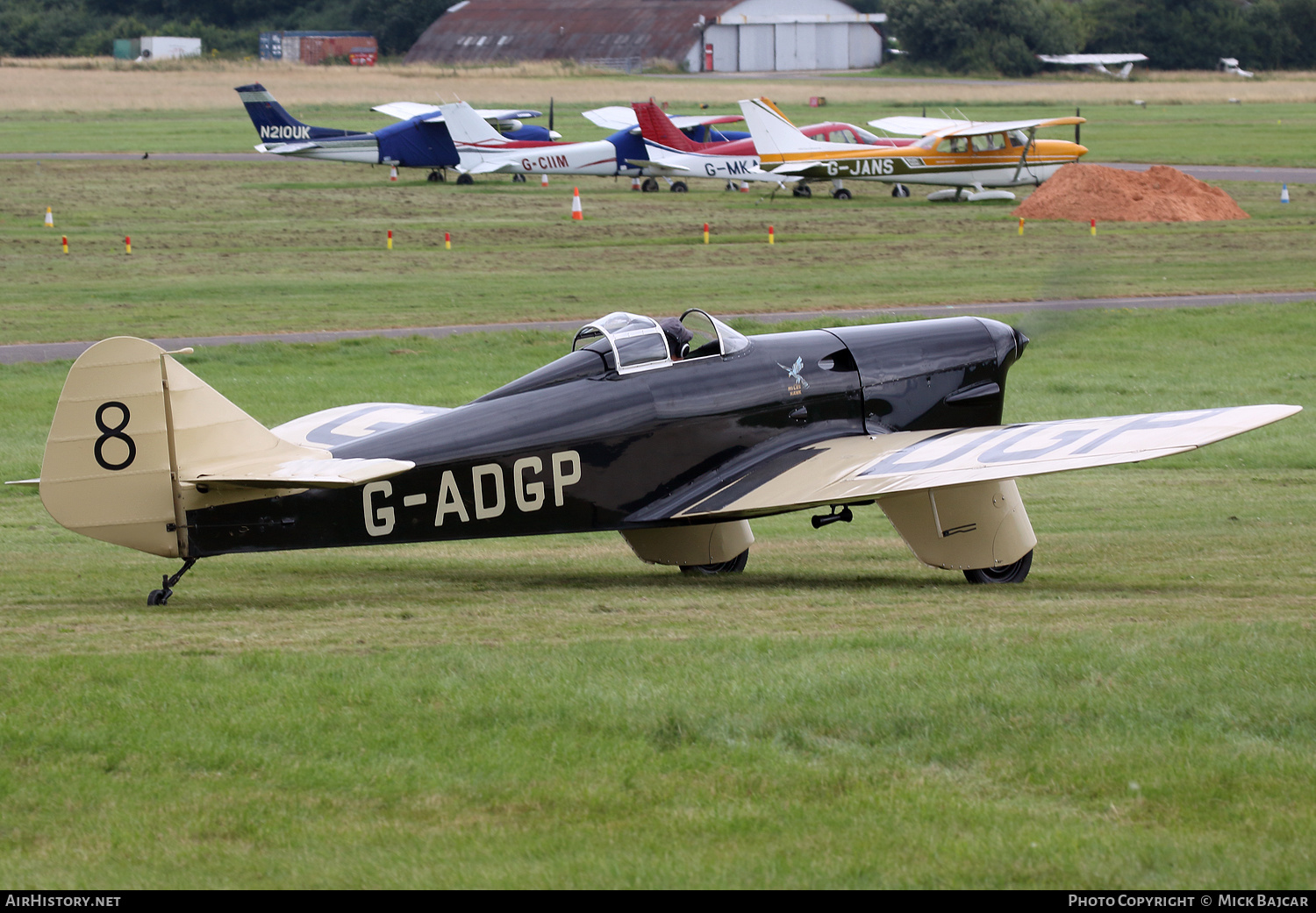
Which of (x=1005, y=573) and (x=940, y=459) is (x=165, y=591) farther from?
(x=1005, y=573)

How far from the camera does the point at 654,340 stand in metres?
9.96

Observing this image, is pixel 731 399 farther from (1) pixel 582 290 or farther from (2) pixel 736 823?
(1) pixel 582 290

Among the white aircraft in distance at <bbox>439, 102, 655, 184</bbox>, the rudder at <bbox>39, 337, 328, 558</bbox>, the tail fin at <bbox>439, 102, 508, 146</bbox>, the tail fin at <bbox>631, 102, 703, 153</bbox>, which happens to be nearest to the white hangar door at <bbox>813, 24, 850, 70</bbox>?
the white aircraft in distance at <bbox>439, 102, 655, 184</bbox>

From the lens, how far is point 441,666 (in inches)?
268

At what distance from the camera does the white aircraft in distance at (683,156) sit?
151ft

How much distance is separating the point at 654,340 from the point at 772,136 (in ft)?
115

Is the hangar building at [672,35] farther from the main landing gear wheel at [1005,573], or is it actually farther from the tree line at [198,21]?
the main landing gear wheel at [1005,573]

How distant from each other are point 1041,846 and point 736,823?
103 cm

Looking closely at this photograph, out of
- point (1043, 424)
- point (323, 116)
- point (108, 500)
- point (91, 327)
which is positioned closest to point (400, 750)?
point (108, 500)

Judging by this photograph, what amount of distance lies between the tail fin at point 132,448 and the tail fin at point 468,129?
41.5m

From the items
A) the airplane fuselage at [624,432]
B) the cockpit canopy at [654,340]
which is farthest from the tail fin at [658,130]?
the cockpit canopy at [654,340]

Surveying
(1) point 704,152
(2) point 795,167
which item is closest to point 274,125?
(1) point 704,152

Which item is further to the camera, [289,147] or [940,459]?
[289,147]

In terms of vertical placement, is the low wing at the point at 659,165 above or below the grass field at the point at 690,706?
above
